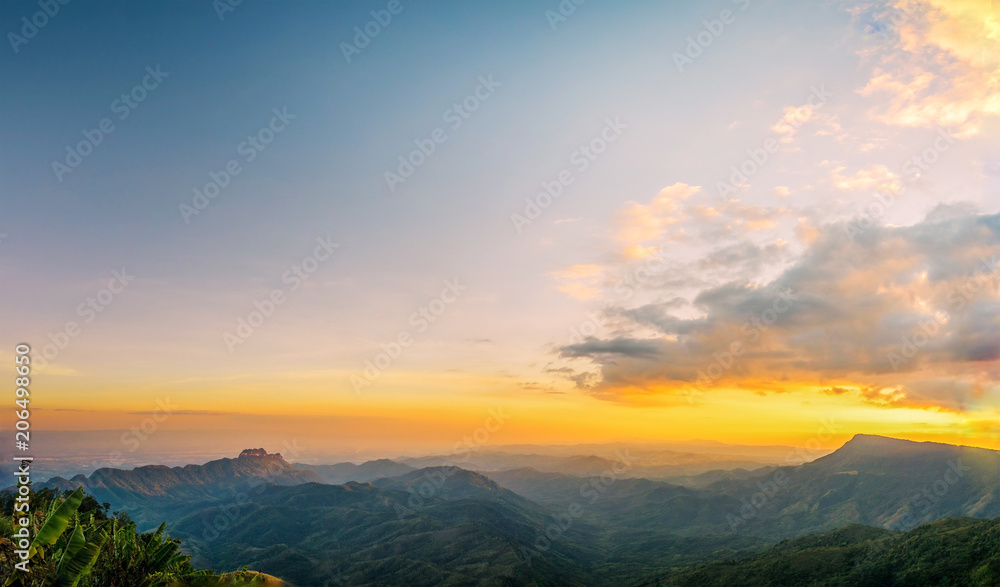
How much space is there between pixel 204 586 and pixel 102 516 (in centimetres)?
13837

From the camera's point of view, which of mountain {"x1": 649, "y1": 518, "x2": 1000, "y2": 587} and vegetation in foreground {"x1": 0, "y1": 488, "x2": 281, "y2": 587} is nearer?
vegetation in foreground {"x1": 0, "y1": 488, "x2": 281, "y2": 587}

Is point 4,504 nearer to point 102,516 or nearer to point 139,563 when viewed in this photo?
point 102,516

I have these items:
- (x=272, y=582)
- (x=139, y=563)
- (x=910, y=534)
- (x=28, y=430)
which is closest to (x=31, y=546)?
(x=28, y=430)

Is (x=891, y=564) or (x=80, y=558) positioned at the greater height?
(x=80, y=558)

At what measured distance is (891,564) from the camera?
482 ft

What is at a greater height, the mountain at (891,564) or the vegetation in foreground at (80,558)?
the vegetation in foreground at (80,558)

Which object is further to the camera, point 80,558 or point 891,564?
point 891,564

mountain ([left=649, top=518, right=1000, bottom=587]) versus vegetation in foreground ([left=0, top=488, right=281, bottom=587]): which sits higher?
vegetation in foreground ([left=0, top=488, right=281, bottom=587])

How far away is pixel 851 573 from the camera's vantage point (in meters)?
151

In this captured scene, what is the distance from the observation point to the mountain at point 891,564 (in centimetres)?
12538

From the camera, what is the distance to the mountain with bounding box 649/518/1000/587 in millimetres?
125375

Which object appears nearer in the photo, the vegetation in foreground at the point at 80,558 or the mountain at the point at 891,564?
the vegetation in foreground at the point at 80,558

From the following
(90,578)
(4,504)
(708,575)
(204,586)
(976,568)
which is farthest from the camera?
(708,575)

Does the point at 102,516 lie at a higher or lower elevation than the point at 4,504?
lower
